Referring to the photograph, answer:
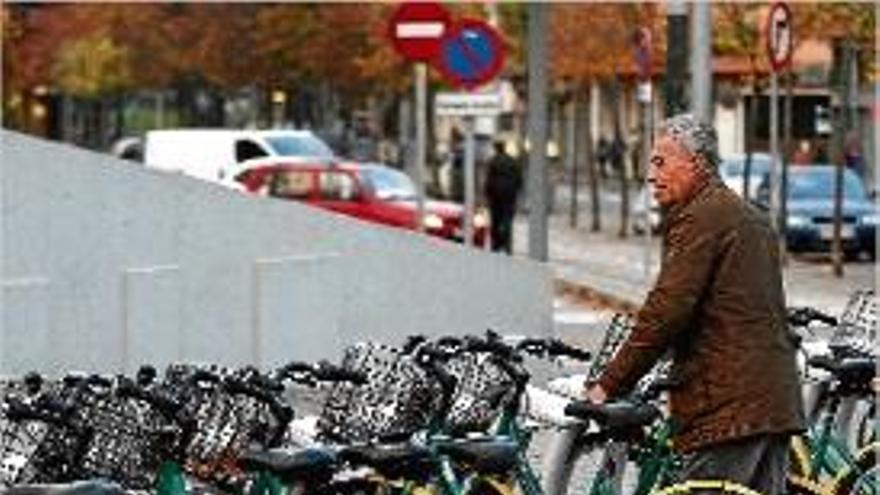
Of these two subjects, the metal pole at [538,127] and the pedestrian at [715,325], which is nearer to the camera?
the pedestrian at [715,325]

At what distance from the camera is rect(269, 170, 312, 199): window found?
3822 centimetres

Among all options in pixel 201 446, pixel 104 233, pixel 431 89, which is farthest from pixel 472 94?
pixel 431 89

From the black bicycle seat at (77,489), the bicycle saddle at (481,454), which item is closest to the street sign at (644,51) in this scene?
the bicycle saddle at (481,454)

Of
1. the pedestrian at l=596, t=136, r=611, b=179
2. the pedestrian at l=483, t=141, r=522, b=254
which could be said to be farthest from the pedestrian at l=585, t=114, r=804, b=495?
the pedestrian at l=596, t=136, r=611, b=179

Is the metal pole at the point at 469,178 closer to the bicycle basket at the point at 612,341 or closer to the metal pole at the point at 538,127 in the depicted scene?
the metal pole at the point at 538,127

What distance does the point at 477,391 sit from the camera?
36.1 ft

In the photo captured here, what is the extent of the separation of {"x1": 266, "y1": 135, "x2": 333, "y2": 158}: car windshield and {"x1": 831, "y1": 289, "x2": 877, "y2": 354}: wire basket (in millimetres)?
33926

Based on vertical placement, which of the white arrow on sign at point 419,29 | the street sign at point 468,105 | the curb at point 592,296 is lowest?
the curb at point 592,296

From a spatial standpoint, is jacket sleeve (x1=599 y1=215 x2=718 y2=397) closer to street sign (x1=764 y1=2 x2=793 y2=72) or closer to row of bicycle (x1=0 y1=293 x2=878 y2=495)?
row of bicycle (x1=0 y1=293 x2=878 y2=495)

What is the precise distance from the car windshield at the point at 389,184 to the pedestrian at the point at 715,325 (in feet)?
94.9

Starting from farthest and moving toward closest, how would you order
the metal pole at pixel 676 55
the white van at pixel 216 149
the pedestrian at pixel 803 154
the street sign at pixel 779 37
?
the pedestrian at pixel 803 154
the white van at pixel 216 149
the street sign at pixel 779 37
the metal pole at pixel 676 55

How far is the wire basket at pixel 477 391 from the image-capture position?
10.8m

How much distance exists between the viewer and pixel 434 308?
19.9 meters

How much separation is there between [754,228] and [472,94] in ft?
67.1
